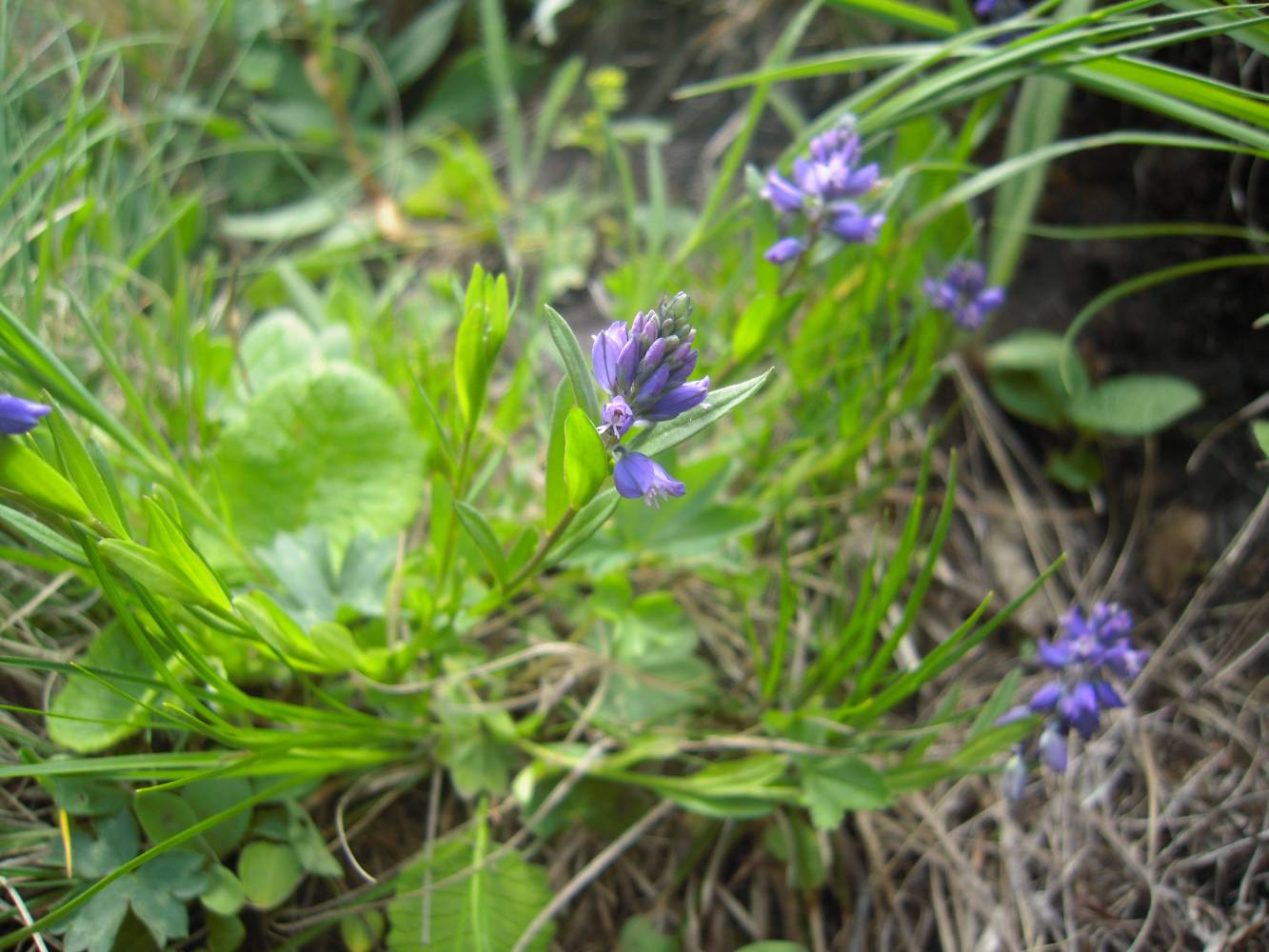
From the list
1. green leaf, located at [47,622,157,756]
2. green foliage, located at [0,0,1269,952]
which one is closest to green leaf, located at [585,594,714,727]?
green foliage, located at [0,0,1269,952]

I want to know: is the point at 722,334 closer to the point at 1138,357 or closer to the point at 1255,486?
the point at 1138,357

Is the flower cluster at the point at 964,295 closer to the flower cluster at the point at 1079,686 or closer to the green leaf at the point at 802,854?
the flower cluster at the point at 1079,686

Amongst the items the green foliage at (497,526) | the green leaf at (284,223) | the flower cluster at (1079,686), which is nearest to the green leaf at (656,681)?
the green foliage at (497,526)

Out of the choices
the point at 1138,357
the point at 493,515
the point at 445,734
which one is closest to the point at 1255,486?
the point at 1138,357

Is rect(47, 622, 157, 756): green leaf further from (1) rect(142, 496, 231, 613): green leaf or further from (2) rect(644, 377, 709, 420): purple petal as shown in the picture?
(2) rect(644, 377, 709, 420): purple petal

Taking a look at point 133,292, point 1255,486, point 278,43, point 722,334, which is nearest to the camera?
point 1255,486

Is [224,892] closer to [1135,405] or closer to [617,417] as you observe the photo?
[617,417]

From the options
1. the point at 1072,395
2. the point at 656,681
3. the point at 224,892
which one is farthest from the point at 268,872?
the point at 1072,395
